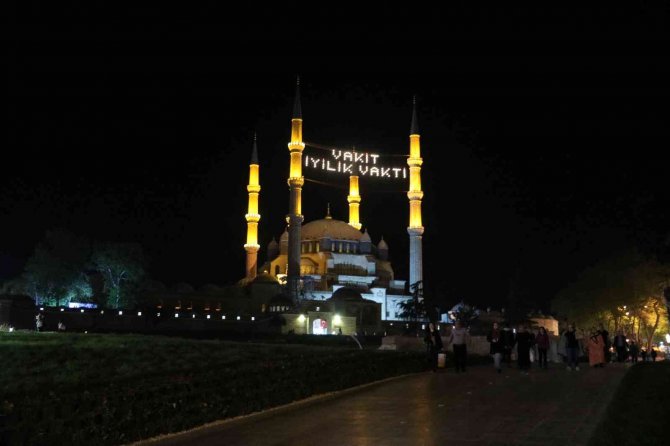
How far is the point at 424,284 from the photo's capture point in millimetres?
71438

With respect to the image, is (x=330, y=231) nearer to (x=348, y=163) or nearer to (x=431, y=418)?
(x=348, y=163)

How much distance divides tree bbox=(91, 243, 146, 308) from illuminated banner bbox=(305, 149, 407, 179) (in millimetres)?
19827

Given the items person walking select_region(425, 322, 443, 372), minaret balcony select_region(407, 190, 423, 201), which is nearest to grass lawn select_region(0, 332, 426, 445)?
person walking select_region(425, 322, 443, 372)

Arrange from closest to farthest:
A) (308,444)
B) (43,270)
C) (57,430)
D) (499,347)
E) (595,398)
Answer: (57,430)
(308,444)
(595,398)
(499,347)
(43,270)

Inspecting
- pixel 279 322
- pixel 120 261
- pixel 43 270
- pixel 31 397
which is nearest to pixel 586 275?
pixel 279 322

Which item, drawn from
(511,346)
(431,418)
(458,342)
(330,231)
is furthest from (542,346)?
(330,231)

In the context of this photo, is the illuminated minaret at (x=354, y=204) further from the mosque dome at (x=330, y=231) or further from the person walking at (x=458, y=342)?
the person walking at (x=458, y=342)

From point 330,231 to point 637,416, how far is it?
7072cm

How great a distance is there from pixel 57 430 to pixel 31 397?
59 centimetres

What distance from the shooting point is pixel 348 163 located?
7075 centimetres

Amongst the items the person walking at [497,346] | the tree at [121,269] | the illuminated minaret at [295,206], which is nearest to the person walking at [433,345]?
the person walking at [497,346]

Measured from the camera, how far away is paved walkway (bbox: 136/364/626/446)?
8.88 m

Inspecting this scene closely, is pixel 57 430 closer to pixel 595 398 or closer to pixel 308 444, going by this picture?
pixel 308 444

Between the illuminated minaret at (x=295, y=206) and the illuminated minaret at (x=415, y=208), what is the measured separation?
1089 centimetres
